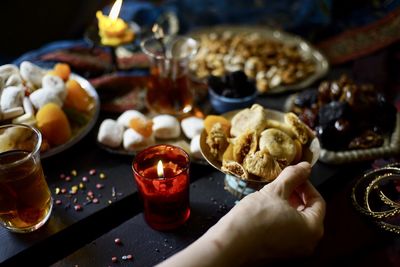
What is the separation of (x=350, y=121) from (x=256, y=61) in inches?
12.7

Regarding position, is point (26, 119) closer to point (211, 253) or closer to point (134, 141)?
point (134, 141)

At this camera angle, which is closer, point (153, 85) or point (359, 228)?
point (359, 228)

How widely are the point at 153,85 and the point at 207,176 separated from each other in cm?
25

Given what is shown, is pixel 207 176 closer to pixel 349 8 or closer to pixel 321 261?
pixel 321 261

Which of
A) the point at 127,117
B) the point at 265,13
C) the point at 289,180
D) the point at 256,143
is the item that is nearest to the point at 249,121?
the point at 256,143

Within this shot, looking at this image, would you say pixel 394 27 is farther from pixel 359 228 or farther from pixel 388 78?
pixel 359 228

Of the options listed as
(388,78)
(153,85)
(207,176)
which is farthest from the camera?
(388,78)

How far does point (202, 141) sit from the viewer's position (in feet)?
2.51

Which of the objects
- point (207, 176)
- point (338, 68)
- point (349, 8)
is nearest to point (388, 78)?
point (338, 68)

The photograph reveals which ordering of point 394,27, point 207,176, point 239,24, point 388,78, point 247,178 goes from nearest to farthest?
point 247,178
point 207,176
point 388,78
point 394,27
point 239,24

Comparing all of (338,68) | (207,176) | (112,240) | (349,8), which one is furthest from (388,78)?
(112,240)

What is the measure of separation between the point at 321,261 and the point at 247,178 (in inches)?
6.8

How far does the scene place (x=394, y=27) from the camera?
1.22m

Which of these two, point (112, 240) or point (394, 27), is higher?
point (394, 27)
